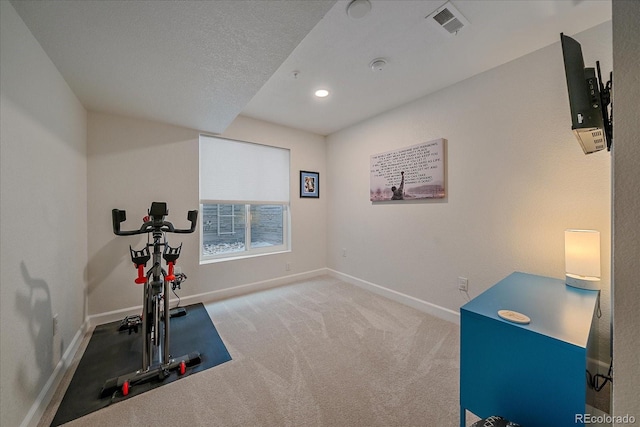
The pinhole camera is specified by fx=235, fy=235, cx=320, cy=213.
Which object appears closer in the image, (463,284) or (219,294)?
(463,284)

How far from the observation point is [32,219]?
139 cm

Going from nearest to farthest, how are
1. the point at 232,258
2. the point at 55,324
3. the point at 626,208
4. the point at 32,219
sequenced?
the point at 626,208
the point at 32,219
the point at 55,324
the point at 232,258

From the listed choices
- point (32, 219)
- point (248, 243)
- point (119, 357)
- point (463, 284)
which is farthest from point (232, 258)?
point (463, 284)

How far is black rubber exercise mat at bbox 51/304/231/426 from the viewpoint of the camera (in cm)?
149

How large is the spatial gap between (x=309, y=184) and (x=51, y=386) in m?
3.34

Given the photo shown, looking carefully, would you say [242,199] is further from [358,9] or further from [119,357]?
[358,9]

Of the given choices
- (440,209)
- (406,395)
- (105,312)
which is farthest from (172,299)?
(440,209)

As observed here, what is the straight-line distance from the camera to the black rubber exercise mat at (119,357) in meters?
1.49

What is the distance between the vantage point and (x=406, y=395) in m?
1.53

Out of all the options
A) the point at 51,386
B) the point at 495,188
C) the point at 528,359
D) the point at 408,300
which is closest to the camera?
the point at 528,359

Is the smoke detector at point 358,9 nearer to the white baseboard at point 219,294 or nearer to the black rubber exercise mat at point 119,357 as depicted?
the black rubber exercise mat at point 119,357

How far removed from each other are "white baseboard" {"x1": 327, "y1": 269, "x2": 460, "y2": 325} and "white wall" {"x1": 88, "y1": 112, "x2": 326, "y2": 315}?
1.21m

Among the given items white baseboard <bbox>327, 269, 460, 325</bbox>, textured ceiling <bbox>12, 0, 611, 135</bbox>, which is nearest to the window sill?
white baseboard <bbox>327, 269, 460, 325</bbox>

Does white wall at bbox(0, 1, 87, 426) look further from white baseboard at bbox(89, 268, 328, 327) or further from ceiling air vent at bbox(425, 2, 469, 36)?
ceiling air vent at bbox(425, 2, 469, 36)
